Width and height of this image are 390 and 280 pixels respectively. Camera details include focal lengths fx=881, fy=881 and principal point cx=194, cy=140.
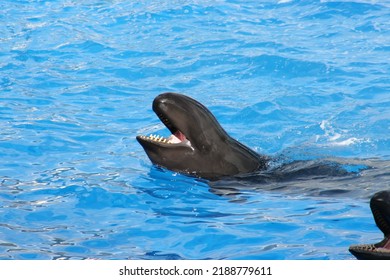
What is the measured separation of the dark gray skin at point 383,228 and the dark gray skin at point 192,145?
2610 millimetres

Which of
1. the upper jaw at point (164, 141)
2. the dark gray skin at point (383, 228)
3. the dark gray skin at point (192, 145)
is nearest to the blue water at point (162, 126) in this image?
the dark gray skin at point (192, 145)

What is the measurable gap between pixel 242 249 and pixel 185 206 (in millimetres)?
983

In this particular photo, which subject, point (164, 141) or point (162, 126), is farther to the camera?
point (162, 126)

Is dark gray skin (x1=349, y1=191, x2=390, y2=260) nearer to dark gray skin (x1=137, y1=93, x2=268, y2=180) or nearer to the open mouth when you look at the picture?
dark gray skin (x1=137, y1=93, x2=268, y2=180)

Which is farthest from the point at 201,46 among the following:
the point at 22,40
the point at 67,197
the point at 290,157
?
the point at 67,197

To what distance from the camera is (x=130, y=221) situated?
271 inches

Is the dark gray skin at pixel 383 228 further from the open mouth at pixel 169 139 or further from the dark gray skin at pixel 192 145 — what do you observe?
the open mouth at pixel 169 139

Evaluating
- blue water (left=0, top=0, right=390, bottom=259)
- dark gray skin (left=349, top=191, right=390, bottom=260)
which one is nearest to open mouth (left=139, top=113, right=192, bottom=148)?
blue water (left=0, top=0, right=390, bottom=259)

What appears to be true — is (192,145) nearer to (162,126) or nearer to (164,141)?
(164,141)

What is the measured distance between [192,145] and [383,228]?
2.75 meters

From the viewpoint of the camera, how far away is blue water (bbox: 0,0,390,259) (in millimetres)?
6574

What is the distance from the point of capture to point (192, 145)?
7633 mm

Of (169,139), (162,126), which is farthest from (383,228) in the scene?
(162,126)

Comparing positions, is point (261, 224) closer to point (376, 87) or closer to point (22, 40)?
point (376, 87)
